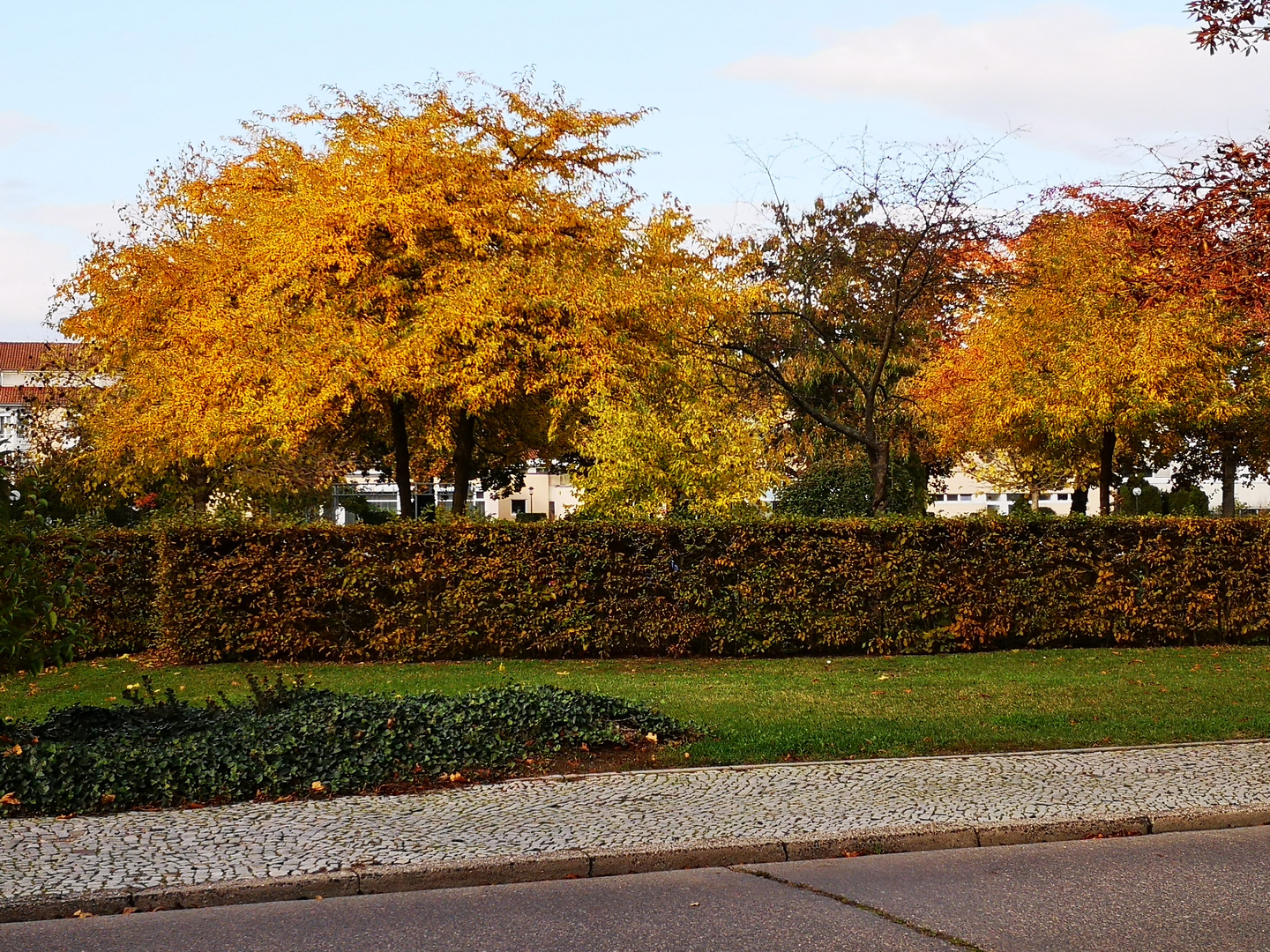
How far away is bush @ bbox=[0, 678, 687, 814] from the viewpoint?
24.6ft

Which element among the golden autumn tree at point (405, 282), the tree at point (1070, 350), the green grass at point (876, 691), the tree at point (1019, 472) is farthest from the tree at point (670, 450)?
the tree at point (1019, 472)

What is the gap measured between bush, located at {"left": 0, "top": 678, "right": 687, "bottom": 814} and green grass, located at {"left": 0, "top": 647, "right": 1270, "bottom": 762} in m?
Answer: 1.04

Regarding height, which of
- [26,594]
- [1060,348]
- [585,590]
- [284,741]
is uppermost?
[1060,348]

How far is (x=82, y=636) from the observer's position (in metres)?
8.55

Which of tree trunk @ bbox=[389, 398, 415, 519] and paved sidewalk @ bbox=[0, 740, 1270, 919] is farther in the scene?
tree trunk @ bbox=[389, 398, 415, 519]

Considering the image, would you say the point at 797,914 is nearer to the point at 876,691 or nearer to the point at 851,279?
the point at 876,691

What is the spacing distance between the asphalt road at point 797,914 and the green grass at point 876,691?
2.50 metres

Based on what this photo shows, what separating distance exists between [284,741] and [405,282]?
1298cm

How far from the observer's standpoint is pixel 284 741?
26.4ft

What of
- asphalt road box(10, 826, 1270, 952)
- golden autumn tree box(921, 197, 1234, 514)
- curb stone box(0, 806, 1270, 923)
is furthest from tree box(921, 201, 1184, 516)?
asphalt road box(10, 826, 1270, 952)

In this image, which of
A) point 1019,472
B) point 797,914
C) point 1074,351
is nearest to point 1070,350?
point 1074,351

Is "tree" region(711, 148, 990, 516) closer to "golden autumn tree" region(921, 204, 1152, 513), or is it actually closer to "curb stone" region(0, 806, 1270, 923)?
"golden autumn tree" region(921, 204, 1152, 513)

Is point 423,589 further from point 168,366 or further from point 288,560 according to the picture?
point 168,366

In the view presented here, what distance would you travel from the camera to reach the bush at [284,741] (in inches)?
295
